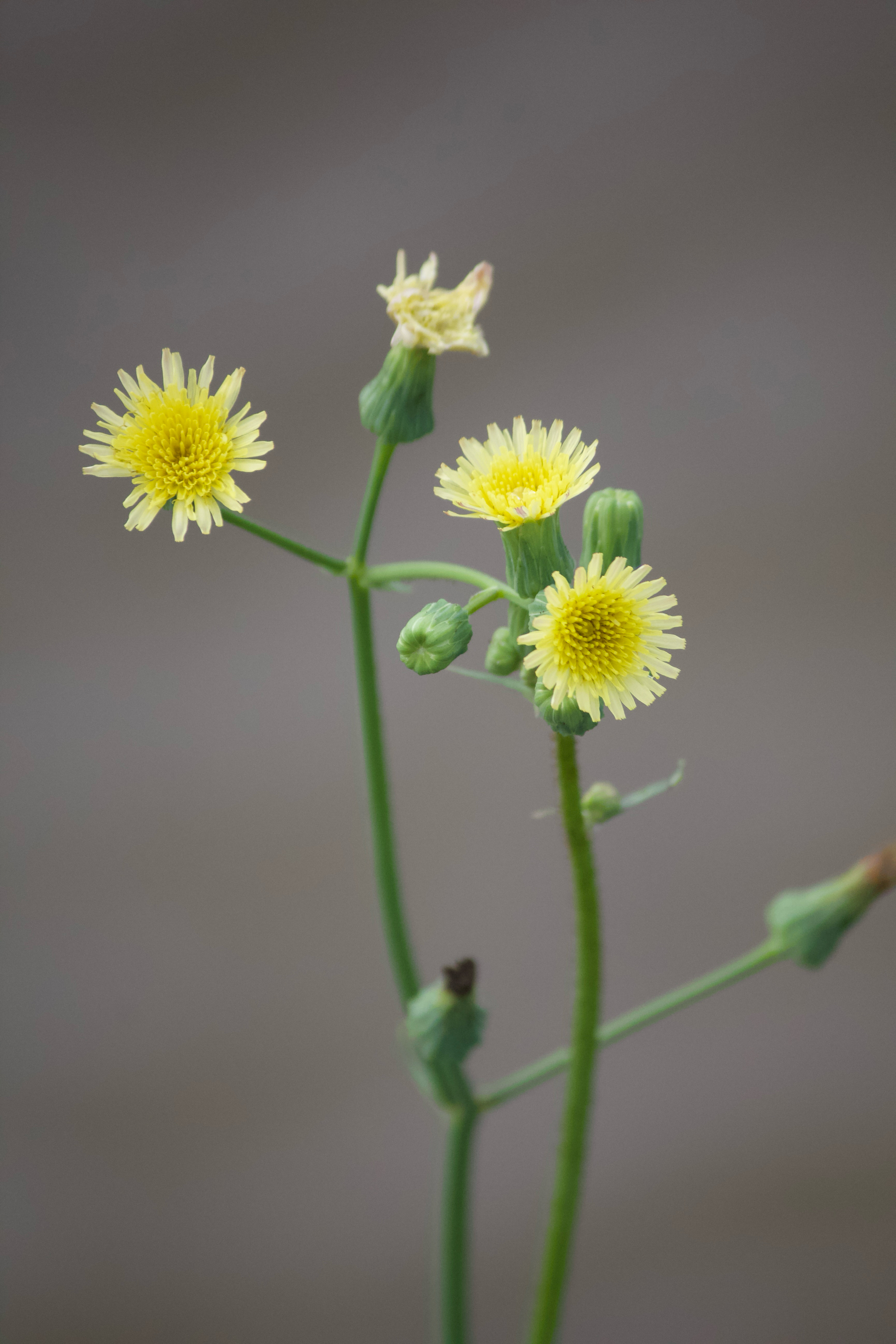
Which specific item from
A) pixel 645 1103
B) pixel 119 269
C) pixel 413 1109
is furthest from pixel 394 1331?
pixel 119 269

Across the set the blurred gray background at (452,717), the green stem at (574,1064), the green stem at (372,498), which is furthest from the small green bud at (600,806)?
the blurred gray background at (452,717)

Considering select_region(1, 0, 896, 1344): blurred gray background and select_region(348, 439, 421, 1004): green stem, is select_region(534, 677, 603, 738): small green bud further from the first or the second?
select_region(1, 0, 896, 1344): blurred gray background

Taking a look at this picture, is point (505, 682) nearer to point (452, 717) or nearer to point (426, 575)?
point (426, 575)

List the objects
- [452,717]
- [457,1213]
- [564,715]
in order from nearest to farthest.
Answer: [564,715] → [457,1213] → [452,717]

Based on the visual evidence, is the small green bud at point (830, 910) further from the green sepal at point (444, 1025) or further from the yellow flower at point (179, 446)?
the yellow flower at point (179, 446)

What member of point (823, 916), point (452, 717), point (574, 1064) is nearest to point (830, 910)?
point (823, 916)
